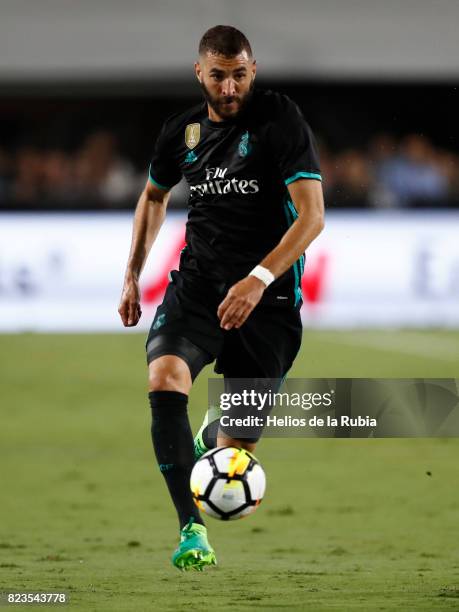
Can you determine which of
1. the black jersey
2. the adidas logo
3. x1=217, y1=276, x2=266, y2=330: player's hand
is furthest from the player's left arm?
the adidas logo

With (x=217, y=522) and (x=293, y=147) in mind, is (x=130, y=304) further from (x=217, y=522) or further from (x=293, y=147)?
(x=217, y=522)

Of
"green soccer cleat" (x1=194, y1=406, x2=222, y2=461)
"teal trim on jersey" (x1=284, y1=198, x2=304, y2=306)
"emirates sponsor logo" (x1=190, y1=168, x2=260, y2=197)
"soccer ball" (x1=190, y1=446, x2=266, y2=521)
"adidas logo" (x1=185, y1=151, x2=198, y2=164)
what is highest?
"adidas logo" (x1=185, y1=151, x2=198, y2=164)

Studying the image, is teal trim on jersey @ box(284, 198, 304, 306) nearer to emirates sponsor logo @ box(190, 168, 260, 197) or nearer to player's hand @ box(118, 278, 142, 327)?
emirates sponsor logo @ box(190, 168, 260, 197)

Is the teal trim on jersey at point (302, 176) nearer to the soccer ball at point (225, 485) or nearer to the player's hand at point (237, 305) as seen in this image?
the player's hand at point (237, 305)

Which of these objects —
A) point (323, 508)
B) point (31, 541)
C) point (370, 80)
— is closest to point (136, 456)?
point (323, 508)

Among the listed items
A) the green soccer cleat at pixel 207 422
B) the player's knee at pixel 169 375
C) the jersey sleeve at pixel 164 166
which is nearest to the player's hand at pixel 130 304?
the player's knee at pixel 169 375

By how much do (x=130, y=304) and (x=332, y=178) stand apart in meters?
9.99

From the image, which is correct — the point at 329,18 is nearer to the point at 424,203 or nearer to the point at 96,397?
the point at 424,203

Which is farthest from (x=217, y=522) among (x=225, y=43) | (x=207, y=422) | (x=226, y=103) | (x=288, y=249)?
(x=225, y=43)

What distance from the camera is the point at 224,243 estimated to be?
517 cm

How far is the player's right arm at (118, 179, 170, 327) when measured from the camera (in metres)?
5.28

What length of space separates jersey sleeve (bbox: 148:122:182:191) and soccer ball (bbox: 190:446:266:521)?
1.36 meters

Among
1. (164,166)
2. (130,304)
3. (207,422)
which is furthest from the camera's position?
(207,422)

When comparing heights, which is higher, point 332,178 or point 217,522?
point 332,178
